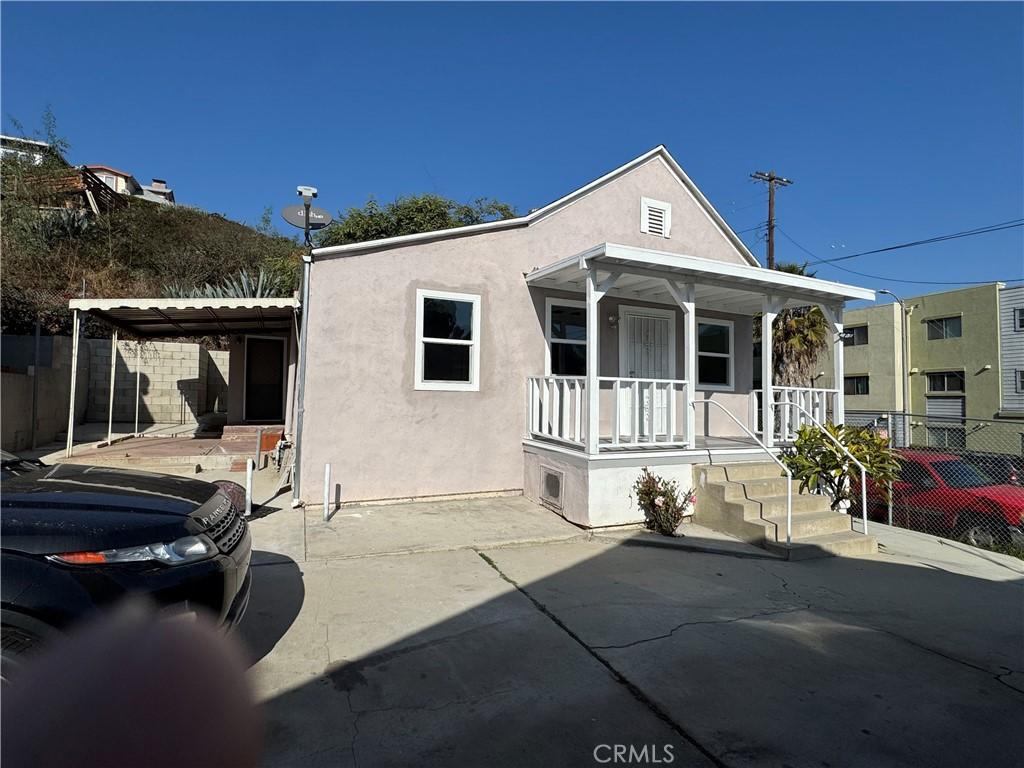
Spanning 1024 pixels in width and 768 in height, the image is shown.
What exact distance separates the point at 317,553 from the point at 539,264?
16.8 ft

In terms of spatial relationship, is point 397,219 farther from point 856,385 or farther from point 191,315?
point 856,385

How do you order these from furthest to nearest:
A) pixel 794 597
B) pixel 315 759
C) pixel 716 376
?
1. pixel 716 376
2. pixel 794 597
3. pixel 315 759

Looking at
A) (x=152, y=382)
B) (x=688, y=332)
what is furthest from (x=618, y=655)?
(x=152, y=382)

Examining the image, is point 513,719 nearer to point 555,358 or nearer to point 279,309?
point 555,358

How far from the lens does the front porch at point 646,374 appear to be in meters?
6.91

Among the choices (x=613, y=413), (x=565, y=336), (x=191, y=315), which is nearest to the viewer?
(x=613, y=413)

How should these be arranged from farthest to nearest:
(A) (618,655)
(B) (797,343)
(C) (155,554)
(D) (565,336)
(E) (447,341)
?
(B) (797,343) < (D) (565,336) < (E) (447,341) < (A) (618,655) < (C) (155,554)

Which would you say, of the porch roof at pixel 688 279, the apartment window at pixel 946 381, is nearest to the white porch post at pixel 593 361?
the porch roof at pixel 688 279

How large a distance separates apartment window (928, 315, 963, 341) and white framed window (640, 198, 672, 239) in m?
22.4

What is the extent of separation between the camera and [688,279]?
759cm

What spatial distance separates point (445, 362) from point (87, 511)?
5381 millimetres

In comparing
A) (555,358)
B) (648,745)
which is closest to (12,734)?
(648,745)

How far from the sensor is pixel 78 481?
3.08m

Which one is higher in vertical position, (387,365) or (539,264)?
(539,264)
